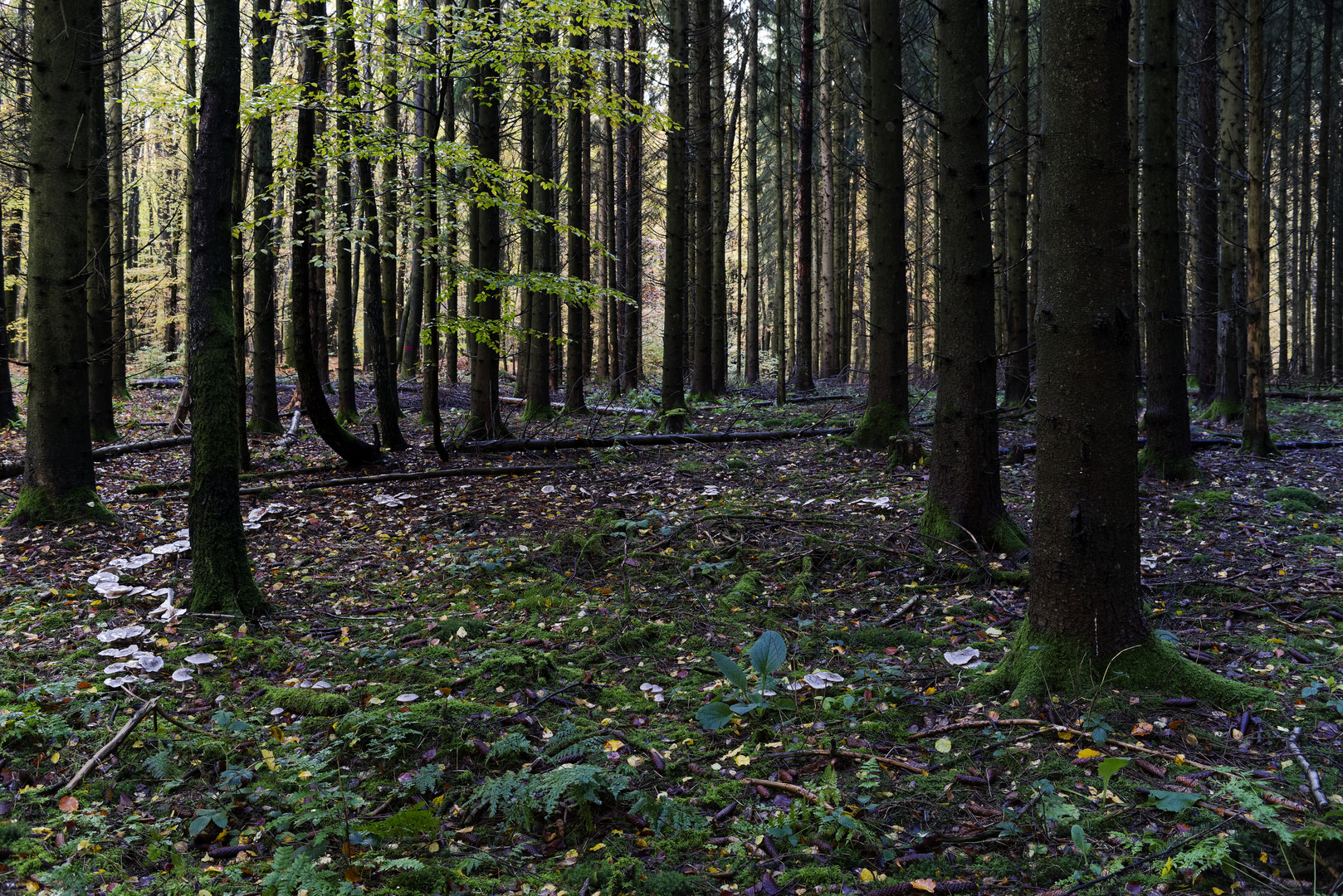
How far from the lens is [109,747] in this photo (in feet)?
10.0

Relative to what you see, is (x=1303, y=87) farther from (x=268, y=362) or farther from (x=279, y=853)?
(x=279, y=853)

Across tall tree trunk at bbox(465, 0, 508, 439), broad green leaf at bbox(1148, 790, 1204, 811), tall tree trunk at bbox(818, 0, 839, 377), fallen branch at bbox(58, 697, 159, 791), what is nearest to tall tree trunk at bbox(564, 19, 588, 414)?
tall tree trunk at bbox(465, 0, 508, 439)

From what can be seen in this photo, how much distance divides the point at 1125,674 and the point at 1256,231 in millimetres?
7334

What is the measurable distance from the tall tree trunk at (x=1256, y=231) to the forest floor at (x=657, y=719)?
1.87m

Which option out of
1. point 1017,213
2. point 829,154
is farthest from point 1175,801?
point 829,154

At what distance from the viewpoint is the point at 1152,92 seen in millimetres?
7531

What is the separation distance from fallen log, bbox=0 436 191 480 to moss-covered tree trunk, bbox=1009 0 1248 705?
940cm

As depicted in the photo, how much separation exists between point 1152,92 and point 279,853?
9145mm

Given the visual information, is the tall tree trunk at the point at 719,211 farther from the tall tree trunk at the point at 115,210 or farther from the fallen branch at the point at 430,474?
the tall tree trunk at the point at 115,210

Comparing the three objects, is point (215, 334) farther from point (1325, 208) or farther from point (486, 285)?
point (1325, 208)

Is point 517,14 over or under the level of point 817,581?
over

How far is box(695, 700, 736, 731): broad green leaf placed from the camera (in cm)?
299

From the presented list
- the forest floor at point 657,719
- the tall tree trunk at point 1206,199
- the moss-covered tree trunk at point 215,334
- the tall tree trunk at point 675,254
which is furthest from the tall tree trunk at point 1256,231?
the moss-covered tree trunk at point 215,334

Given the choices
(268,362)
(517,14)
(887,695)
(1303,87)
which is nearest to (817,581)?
(887,695)
